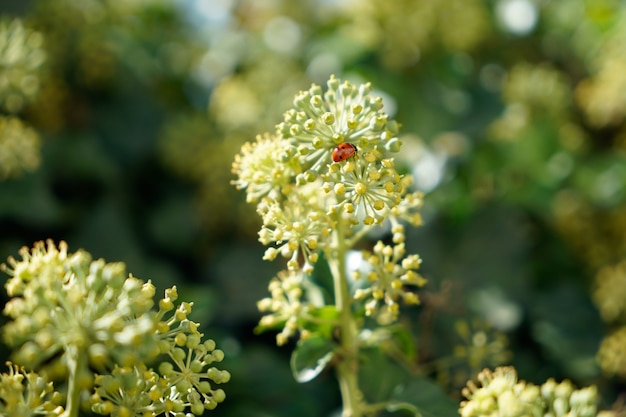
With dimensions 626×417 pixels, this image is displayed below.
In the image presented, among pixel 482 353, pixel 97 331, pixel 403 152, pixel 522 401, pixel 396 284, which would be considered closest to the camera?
pixel 97 331

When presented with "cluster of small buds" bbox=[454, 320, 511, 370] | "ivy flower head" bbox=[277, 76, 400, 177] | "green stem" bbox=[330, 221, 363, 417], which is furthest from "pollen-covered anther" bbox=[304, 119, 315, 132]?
"cluster of small buds" bbox=[454, 320, 511, 370]

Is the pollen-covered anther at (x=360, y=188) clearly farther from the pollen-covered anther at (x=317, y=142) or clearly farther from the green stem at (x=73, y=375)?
the green stem at (x=73, y=375)

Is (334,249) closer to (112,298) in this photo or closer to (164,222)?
(112,298)

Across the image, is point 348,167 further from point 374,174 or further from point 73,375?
point 73,375

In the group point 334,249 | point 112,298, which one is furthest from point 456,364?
point 112,298

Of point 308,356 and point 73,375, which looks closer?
point 73,375

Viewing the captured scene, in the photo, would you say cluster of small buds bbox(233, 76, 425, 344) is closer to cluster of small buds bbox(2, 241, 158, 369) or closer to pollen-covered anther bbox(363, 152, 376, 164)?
pollen-covered anther bbox(363, 152, 376, 164)

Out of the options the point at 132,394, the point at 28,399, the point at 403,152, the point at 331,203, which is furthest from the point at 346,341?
the point at 403,152
